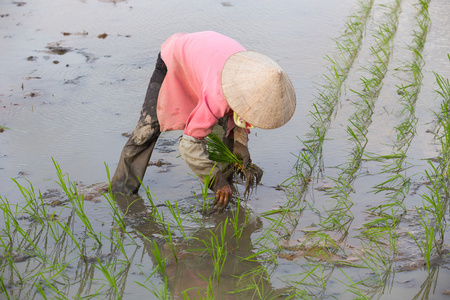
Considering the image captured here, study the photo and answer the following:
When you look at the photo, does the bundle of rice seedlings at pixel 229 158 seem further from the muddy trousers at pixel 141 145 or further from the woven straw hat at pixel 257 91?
the woven straw hat at pixel 257 91

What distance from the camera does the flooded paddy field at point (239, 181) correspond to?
2861 mm

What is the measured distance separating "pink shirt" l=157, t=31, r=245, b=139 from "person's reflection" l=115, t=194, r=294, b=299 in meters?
0.55

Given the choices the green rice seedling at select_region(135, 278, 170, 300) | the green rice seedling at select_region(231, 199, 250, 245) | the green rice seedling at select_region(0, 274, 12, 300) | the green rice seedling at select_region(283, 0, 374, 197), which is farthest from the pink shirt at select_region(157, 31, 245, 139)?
the green rice seedling at select_region(0, 274, 12, 300)

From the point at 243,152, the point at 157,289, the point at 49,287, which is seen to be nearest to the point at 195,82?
the point at 243,152

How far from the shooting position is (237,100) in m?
→ 2.63

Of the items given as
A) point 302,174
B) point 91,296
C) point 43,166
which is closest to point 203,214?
point 302,174

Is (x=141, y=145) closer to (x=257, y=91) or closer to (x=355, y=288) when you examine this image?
(x=257, y=91)

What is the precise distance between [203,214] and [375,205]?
3.39 feet

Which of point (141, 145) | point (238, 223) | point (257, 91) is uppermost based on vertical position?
point (257, 91)

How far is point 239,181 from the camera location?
12.4 ft

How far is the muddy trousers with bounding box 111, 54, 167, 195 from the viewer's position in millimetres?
3257

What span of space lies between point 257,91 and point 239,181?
1.26 metres

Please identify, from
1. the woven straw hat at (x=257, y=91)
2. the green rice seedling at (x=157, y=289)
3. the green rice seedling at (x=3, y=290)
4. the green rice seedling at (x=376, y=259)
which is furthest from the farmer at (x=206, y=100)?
the green rice seedling at (x=3, y=290)

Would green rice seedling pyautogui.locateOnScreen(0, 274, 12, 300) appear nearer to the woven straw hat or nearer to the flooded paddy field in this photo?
the flooded paddy field
